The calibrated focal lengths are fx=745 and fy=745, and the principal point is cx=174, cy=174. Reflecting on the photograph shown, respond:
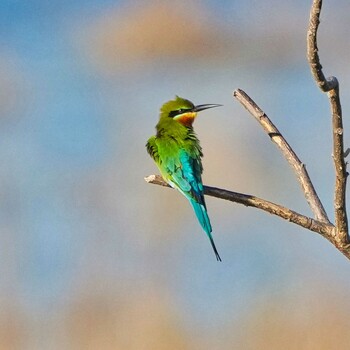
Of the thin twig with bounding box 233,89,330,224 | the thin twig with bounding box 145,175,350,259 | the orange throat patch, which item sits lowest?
the thin twig with bounding box 145,175,350,259

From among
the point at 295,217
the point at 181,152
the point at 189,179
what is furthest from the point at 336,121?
the point at 181,152

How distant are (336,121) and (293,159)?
0.26 meters

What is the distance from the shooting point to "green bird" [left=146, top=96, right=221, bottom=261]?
1.53 m

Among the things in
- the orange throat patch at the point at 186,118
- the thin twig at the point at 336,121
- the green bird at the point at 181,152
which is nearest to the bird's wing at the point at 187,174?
the green bird at the point at 181,152

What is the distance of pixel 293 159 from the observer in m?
1.11

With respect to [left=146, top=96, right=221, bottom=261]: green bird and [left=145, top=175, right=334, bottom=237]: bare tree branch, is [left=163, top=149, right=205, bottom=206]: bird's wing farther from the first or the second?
[left=145, top=175, right=334, bottom=237]: bare tree branch

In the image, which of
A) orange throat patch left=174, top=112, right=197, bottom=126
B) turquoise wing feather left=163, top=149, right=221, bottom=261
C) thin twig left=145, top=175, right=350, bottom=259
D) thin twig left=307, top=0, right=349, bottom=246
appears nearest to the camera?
thin twig left=307, top=0, right=349, bottom=246

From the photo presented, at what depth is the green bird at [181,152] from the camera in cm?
153

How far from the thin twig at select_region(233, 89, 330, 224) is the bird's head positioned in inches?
25.2

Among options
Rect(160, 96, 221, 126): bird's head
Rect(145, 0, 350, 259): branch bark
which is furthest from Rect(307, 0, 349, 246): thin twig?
Rect(160, 96, 221, 126): bird's head

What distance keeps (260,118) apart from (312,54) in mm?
365

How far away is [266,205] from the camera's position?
106 cm

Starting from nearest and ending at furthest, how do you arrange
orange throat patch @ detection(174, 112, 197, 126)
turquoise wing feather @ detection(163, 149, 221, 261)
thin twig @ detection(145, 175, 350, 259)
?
thin twig @ detection(145, 175, 350, 259), turquoise wing feather @ detection(163, 149, 221, 261), orange throat patch @ detection(174, 112, 197, 126)

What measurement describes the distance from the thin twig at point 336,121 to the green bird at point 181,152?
510 millimetres
